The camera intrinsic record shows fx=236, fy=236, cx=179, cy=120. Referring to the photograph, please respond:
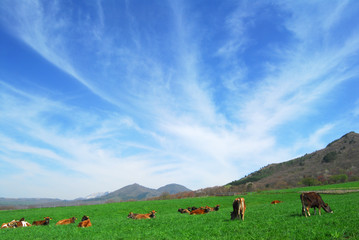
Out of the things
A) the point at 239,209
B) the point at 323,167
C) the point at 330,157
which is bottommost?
the point at 239,209

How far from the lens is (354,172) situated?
420 ft

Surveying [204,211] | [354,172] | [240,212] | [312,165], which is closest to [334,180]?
[354,172]

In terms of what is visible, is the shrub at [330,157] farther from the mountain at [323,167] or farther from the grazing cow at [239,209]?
the grazing cow at [239,209]

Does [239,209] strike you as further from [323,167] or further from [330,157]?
[330,157]

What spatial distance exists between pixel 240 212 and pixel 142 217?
1323 centimetres

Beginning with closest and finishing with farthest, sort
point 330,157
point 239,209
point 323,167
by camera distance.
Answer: point 239,209 → point 323,167 → point 330,157

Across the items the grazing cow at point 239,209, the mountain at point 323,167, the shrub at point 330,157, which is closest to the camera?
the grazing cow at point 239,209

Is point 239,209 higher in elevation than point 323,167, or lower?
lower

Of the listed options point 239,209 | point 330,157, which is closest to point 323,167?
point 330,157

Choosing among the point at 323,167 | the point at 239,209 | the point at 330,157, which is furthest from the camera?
the point at 330,157

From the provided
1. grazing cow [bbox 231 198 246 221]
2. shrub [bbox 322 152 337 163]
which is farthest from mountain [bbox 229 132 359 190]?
grazing cow [bbox 231 198 246 221]

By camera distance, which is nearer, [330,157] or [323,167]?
[323,167]

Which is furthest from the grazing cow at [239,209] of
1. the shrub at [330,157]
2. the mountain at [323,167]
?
the shrub at [330,157]

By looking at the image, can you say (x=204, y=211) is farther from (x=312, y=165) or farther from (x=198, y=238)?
(x=312, y=165)
